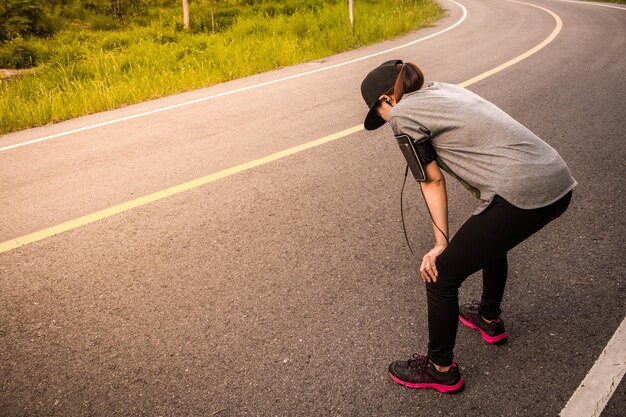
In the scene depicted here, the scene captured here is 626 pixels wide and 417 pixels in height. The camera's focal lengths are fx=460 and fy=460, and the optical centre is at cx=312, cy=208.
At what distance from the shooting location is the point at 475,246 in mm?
2059

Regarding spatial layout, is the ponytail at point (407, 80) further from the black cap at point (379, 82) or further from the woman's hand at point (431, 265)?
the woman's hand at point (431, 265)

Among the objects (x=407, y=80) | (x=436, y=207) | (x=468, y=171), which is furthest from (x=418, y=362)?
(x=407, y=80)

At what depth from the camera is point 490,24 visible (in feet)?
48.2

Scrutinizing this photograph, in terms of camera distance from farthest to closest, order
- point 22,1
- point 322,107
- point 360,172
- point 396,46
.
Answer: point 22,1 → point 396,46 → point 322,107 → point 360,172

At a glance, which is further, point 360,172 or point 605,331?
point 360,172

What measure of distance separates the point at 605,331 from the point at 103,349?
2.82 meters

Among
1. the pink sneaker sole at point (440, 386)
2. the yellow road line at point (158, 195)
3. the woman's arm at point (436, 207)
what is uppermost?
the woman's arm at point (436, 207)

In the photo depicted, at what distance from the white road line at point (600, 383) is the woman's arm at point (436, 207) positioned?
2.85 ft

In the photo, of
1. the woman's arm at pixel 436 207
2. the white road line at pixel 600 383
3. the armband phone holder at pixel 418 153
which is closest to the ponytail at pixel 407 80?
the armband phone holder at pixel 418 153

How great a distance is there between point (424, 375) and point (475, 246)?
0.72m

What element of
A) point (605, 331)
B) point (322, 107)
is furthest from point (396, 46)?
point (605, 331)

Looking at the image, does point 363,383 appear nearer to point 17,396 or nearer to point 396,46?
point 17,396

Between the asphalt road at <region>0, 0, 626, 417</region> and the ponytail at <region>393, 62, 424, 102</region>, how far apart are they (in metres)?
1.36

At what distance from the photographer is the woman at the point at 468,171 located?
6.57 feet
